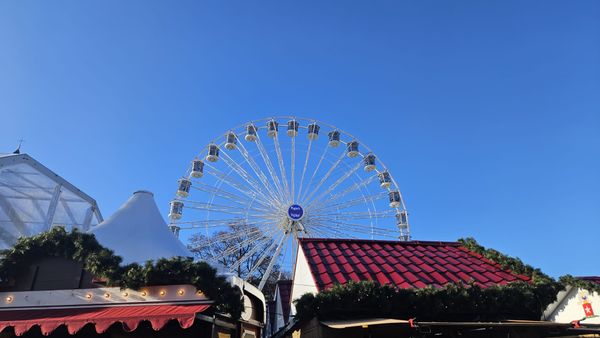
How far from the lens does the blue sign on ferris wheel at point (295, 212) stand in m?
20.1

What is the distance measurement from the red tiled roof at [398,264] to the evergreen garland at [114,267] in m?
1.39

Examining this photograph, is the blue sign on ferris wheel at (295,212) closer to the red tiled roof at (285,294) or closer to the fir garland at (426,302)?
the red tiled roof at (285,294)

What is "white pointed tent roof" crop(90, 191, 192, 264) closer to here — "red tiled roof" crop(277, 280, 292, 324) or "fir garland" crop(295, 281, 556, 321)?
"fir garland" crop(295, 281, 556, 321)

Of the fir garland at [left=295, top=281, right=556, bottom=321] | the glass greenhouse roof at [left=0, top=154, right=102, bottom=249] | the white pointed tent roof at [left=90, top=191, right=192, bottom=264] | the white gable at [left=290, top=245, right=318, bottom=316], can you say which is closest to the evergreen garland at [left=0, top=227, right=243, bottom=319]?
the white pointed tent roof at [left=90, top=191, right=192, bottom=264]

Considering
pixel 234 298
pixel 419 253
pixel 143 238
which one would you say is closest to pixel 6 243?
pixel 143 238

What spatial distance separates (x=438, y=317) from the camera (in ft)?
18.4

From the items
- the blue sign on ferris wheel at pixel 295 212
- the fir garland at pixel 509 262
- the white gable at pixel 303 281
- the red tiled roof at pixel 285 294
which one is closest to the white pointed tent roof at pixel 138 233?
the white gable at pixel 303 281

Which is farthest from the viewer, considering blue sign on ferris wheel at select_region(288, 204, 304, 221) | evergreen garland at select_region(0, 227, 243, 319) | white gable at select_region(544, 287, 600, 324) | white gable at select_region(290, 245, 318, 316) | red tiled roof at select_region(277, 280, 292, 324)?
blue sign on ferris wheel at select_region(288, 204, 304, 221)

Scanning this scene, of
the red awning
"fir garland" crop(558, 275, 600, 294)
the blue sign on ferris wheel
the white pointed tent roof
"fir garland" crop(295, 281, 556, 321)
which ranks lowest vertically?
the red awning

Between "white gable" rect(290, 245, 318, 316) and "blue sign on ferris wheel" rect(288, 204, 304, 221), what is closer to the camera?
"white gable" rect(290, 245, 318, 316)

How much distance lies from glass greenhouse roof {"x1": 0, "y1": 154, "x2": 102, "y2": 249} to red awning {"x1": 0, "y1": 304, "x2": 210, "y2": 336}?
7.60 metres

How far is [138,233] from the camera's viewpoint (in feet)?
25.6

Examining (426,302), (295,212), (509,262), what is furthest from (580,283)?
(295,212)

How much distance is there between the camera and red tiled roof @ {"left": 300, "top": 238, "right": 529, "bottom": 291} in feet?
20.0
